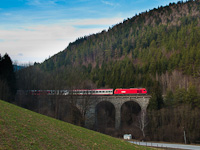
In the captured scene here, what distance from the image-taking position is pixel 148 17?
147 meters

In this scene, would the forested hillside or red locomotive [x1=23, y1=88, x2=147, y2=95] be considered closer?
red locomotive [x1=23, y1=88, x2=147, y2=95]

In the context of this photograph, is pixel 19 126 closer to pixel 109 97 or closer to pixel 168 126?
pixel 168 126

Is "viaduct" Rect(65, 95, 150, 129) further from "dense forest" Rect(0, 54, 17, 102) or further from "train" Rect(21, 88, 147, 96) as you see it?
"dense forest" Rect(0, 54, 17, 102)

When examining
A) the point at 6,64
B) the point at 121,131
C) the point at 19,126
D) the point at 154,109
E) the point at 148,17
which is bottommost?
the point at 121,131

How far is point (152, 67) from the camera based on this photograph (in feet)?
251

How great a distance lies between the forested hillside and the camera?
6956 centimetres

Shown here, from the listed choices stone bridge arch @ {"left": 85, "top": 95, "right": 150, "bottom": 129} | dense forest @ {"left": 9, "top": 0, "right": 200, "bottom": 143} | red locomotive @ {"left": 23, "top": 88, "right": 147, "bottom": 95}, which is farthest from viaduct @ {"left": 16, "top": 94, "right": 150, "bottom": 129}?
dense forest @ {"left": 9, "top": 0, "right": 200, "bottom": 143}

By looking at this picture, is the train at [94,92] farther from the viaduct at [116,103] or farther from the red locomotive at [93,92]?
the viaduct at [116,103]

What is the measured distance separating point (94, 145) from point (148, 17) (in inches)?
5632

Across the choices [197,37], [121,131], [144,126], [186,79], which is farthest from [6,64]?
[197,37]

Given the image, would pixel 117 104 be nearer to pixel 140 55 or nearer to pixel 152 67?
pixel 152 67

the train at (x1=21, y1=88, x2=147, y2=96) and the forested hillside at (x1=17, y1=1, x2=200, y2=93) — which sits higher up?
the forested hillside at (x1=17, y1=1, x2=200, y2=93)

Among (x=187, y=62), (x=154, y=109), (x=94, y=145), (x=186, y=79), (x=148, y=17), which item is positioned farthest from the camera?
(x=148, y=17)

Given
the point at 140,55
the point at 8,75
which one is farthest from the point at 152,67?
the point at 8,75
